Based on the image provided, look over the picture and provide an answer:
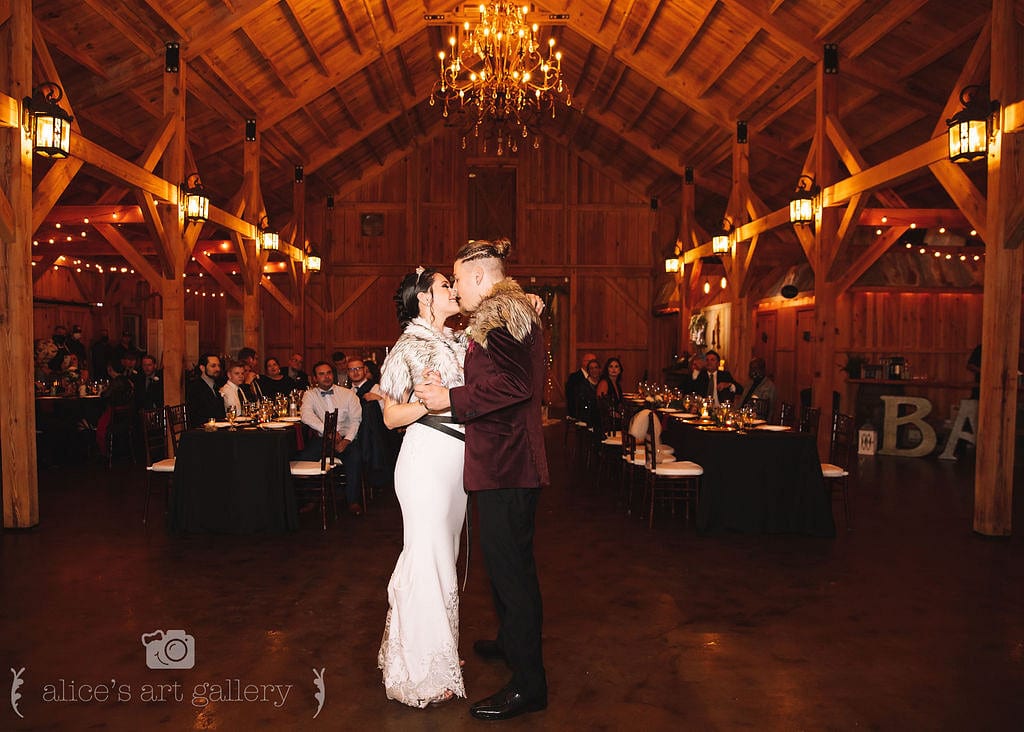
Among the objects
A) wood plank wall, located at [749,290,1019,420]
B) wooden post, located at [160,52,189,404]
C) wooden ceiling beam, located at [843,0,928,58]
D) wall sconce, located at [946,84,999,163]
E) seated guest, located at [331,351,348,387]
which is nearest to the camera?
wall sconce, located at [946,84,999,163]

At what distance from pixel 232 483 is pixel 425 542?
12.0ft

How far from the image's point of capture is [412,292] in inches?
127

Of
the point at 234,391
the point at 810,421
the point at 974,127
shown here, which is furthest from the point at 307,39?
the point at 974,127

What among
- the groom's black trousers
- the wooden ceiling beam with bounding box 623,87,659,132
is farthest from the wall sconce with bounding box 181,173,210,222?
the wooden ceiling beam with bounding box 623,87,659,132

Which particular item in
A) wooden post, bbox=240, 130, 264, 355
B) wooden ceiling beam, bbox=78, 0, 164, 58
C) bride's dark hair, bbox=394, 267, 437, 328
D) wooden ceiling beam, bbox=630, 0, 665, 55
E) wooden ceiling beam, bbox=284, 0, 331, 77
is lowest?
bride's dark hair, bbox=394, 267, 437, 328

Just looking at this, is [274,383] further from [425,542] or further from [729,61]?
[425,542]

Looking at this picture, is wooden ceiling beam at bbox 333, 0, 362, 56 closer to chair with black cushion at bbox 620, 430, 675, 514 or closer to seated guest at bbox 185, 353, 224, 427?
seated guest at bbox 185, 353, 224, 427

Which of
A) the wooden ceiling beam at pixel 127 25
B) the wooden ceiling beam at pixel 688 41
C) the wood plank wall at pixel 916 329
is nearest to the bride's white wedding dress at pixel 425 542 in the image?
the wooden ceiling beam at pixel 127 25

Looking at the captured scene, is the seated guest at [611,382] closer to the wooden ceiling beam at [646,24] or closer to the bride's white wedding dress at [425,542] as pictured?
the wooden ceiling beam at [646,24]

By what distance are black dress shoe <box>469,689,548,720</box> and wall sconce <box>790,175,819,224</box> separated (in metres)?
7.71

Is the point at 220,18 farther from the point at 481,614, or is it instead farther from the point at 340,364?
the point at 481,614

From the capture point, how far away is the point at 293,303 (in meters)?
16.4

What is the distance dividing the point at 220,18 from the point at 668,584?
26.0 feet

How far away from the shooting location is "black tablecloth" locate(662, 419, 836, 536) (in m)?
6.32
